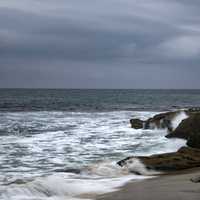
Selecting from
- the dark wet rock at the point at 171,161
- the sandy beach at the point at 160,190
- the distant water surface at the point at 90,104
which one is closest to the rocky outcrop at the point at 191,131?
the dark wet rock at the point at 171,161

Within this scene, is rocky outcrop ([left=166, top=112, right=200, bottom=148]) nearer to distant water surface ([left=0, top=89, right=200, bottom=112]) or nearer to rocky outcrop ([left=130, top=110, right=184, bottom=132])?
rocky outcrop ([left=130, top=110, right=184, bottom=132])

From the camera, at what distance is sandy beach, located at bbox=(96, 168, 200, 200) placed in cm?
1029

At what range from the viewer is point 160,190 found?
11.1 metres

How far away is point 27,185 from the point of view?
41.3 ft

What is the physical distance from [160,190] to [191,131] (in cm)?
1264

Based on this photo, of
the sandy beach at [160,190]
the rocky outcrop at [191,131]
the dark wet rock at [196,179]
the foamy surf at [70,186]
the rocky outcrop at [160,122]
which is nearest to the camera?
the sandy beach at [160,190]

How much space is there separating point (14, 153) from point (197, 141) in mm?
8746

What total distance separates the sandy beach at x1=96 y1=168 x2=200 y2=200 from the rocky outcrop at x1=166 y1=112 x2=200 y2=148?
9.30m

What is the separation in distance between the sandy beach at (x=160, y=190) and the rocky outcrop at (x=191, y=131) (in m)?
9.30

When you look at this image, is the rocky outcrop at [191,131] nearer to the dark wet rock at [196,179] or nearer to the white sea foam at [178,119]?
the white sea foam at [178,119]

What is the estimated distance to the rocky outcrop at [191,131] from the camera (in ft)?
72.6

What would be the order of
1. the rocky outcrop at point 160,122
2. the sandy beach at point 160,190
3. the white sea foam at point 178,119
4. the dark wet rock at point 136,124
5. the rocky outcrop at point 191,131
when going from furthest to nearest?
the dark wet rock at point 136,124 → the rocky outcrop at point 160,122 → the white sea foam at point 178,119 → the rocky outcrop at point 191,131 → the sandy beach at point 160,190

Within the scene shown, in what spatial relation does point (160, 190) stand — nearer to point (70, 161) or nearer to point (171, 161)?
point (171, 161)

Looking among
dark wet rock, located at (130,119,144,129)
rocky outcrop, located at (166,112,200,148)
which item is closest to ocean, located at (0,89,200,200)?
rocky outcrop, located at (166,112,200,148)
